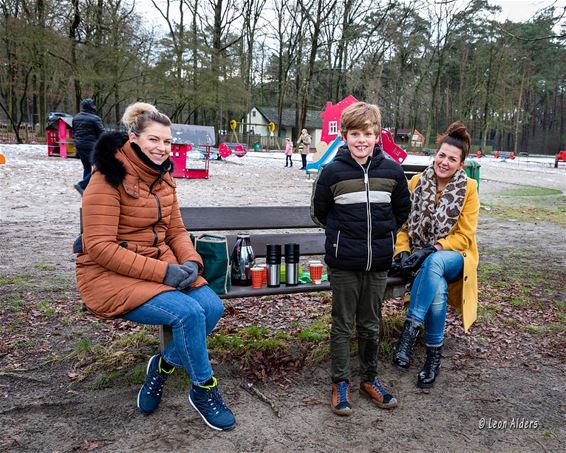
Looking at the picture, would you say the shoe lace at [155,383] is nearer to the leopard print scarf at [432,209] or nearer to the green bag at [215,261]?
the green bag at [215,261]

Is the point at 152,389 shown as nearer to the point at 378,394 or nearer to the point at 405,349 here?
the point at 378,394

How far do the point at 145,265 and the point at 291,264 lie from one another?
1.05 meters

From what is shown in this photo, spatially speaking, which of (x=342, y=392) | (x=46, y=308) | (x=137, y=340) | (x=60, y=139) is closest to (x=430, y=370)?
(x=342, y=392)

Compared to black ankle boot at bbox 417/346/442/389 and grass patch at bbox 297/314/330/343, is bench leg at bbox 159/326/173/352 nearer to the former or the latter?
grass patch at bbox 297/314/330/343

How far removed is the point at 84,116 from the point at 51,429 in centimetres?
786

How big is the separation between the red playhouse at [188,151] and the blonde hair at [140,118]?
1198 cm

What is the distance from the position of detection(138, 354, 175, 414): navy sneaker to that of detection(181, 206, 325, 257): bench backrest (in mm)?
1099

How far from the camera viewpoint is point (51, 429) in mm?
2600

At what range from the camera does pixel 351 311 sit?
2939 millimetres

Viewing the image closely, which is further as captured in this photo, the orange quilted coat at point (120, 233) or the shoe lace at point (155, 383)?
the shoe lace at point (155, 383)

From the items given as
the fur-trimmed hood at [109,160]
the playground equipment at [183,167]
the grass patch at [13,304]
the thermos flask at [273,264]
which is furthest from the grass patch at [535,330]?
the playground equipment at [183,167]

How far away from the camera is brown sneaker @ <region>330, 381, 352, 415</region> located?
2844 mm

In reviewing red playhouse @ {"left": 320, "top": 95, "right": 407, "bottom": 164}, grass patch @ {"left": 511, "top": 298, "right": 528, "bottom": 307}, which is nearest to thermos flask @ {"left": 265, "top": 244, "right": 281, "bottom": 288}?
grass patch @ {"left": 511, "top": 298, "right": 528, "bottom": 307}

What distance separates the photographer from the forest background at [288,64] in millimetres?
24281
